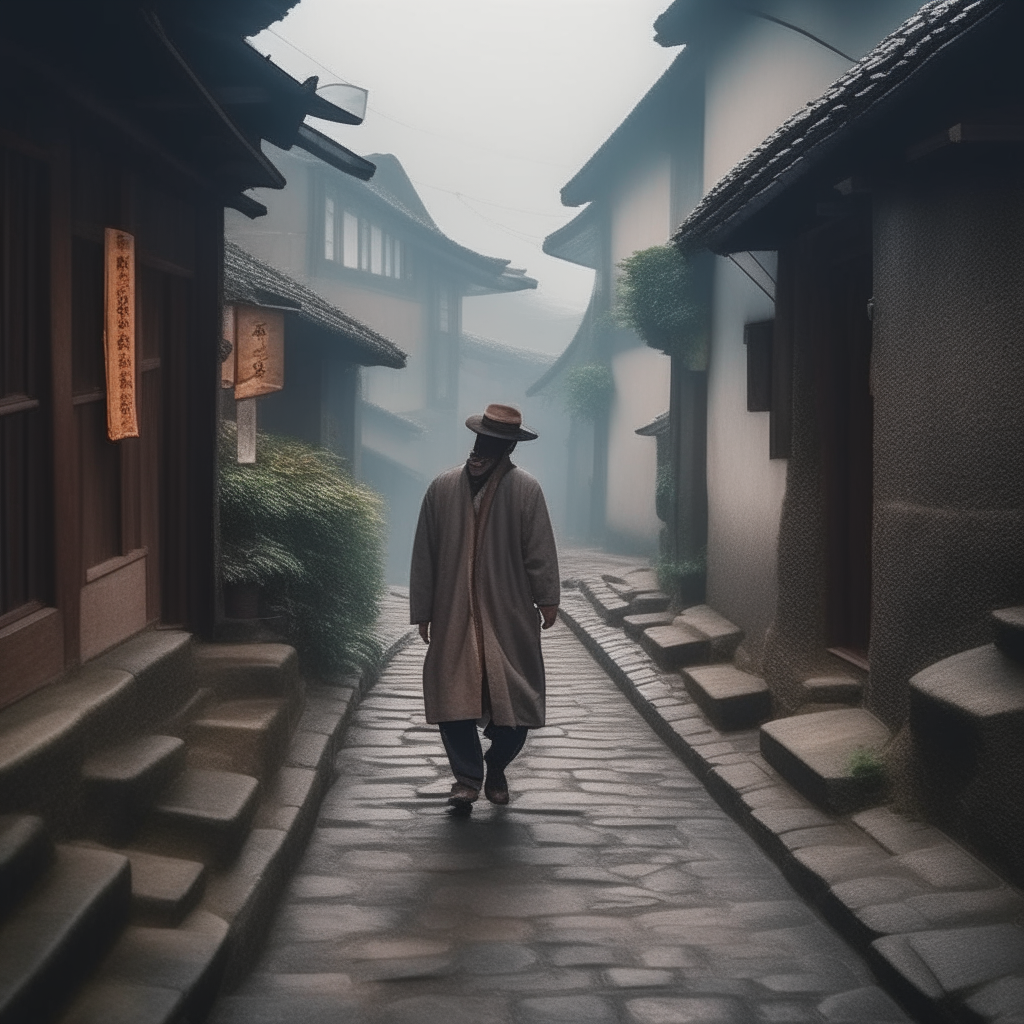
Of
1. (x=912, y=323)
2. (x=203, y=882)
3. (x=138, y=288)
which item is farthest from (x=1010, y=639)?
(x=138, y=288)

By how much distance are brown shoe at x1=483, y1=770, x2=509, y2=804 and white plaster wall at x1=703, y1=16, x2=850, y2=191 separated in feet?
21.4

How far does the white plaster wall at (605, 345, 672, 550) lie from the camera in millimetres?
24203

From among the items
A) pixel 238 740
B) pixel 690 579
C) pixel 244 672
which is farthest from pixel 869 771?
pixel 690 579

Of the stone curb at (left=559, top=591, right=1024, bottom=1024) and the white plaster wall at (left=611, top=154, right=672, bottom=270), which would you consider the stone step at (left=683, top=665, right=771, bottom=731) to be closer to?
the stone curb at (left=559, top=591, right=1024, bottom=1024)

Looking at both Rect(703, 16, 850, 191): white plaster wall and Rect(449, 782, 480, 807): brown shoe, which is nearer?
Rect(449, 782, 480, 807): brown shoe

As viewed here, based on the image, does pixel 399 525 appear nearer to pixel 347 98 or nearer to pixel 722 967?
pixel 347 98

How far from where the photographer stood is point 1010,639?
6844 mm

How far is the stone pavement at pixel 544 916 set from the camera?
524 cm

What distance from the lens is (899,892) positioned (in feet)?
19.9

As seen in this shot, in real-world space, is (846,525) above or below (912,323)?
below

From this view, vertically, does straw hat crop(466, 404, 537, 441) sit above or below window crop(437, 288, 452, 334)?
below

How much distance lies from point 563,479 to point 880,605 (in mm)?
34352

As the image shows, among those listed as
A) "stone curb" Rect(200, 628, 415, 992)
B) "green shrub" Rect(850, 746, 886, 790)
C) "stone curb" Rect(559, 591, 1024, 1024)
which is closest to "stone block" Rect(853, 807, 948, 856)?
"stone curb" Rect(559, 591, 1024, 1024)

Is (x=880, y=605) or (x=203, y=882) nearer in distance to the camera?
(x=203, y=882)
